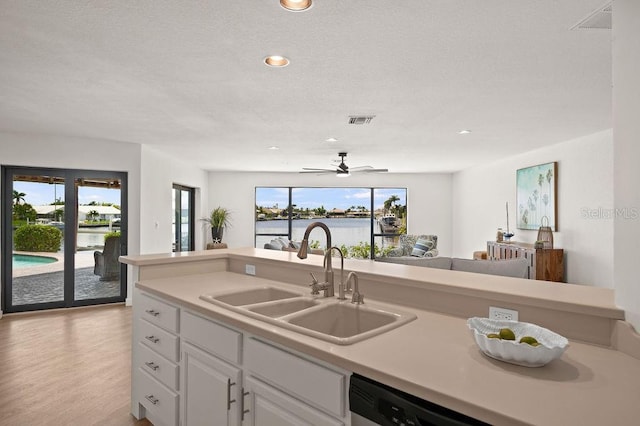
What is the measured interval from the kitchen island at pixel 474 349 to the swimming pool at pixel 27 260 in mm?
3955

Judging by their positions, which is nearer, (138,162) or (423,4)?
(423,4)

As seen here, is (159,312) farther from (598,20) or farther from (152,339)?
(598,20)

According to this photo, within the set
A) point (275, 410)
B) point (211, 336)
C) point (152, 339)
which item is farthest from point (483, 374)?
point (152, 339)

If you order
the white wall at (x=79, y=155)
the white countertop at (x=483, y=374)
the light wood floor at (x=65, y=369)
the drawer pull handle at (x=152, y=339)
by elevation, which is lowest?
the light wood floor at (x=65, y=369)

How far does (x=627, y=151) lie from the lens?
1276 mm

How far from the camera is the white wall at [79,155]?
488 cm

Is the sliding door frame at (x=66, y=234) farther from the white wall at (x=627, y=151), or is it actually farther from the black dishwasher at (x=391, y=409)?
the white wall at (x=627, y=151)

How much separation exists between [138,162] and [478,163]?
6139mm

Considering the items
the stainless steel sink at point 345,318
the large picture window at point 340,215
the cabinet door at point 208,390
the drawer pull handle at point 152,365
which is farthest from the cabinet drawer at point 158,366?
the large picture window at point 340,215

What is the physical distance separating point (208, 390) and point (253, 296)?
64 centimetres

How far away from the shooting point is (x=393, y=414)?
1094mm

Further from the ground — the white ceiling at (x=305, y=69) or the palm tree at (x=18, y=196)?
the white ceiling at (x=305, y=69)

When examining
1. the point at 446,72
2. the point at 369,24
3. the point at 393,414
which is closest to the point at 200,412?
the point at 393,414

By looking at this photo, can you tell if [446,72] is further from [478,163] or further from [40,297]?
[40,297]
